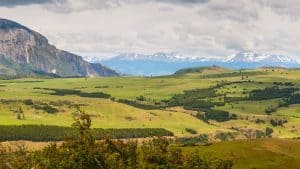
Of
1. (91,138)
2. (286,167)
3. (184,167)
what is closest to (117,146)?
(91,138)

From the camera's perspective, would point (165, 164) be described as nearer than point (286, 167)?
Yes

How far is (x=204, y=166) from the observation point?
119 m

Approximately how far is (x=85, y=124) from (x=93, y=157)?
25.2 feet

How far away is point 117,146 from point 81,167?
15568 millimetres

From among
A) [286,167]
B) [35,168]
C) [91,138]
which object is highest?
[91,138]

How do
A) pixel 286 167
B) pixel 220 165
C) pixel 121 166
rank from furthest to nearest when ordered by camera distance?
pixel 286 167 → pixel 220 165 → pixel 121 166

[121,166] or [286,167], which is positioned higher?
[121,166]

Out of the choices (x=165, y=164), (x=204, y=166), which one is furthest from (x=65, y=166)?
(x=204, y=166)

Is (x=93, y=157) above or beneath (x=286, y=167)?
above

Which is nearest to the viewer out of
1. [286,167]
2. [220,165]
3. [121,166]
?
[121,166]

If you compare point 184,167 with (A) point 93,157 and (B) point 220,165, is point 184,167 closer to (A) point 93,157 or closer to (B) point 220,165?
(B) point 220,165

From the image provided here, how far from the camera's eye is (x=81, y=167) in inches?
4518

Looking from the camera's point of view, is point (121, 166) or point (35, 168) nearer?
point (121, 166)

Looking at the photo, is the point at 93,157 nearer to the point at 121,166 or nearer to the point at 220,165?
the point at 121,166
